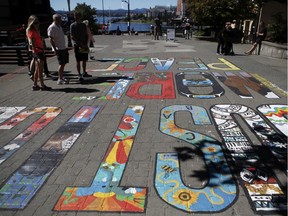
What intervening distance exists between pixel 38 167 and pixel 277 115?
4.83 m

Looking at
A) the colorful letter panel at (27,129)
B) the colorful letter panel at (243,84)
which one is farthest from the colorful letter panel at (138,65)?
the colorful letter panel at (27,129)

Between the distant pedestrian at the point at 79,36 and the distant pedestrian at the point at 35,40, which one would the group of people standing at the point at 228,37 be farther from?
the distant pedestrian at the point at 35,40

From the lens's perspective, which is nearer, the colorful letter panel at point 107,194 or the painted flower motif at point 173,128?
the colorful letter panel at point 107,194

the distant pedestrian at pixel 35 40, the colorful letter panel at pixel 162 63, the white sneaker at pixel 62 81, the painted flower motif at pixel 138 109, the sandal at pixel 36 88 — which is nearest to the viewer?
the painted flower motif at pixel 138 109

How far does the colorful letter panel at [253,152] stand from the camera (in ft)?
10.0

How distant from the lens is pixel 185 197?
10.3ft

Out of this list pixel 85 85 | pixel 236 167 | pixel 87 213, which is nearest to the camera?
pixel 87 213

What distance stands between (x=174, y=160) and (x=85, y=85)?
5.08 m

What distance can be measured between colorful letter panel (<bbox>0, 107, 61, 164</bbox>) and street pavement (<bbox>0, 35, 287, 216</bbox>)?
0.07 ft

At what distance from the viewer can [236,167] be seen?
145 inches

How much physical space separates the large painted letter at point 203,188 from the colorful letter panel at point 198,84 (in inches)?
100

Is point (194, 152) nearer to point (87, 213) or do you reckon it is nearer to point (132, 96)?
point (87, 213)

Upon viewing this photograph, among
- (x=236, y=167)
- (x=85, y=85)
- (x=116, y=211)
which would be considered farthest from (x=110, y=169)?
(x=85, y=85)

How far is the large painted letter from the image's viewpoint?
3.02m
